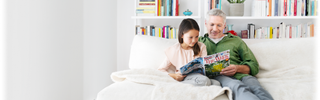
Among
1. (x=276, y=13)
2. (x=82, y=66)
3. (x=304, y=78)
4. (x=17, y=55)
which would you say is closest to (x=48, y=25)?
(x=17, y=55)

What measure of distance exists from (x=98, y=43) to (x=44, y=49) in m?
0.78

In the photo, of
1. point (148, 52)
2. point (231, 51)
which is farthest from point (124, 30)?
point (231, 51)

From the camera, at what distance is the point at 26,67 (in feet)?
4.28

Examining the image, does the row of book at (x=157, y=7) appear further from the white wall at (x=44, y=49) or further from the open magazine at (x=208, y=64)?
the open magazine at (x=208, y=64)

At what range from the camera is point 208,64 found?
1.20 meters

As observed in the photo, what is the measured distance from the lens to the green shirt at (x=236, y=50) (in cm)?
140

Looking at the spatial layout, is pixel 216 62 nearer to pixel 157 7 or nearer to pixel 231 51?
pixel 231 51

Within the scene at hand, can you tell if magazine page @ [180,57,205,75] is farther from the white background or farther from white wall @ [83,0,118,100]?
white wall @ [83,0,118,100]

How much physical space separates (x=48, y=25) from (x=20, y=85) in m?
0.46

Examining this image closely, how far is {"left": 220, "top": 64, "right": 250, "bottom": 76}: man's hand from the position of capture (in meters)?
1.30

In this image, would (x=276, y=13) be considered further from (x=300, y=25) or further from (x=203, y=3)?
(x=203, y=3)

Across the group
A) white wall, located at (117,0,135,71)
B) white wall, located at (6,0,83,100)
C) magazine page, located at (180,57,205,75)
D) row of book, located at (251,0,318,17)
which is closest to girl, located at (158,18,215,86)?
magazine page, located at (180,57,205,75)

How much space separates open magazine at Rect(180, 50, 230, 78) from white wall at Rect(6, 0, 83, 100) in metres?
0.95

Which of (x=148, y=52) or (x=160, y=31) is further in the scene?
(x=160, y=31)
